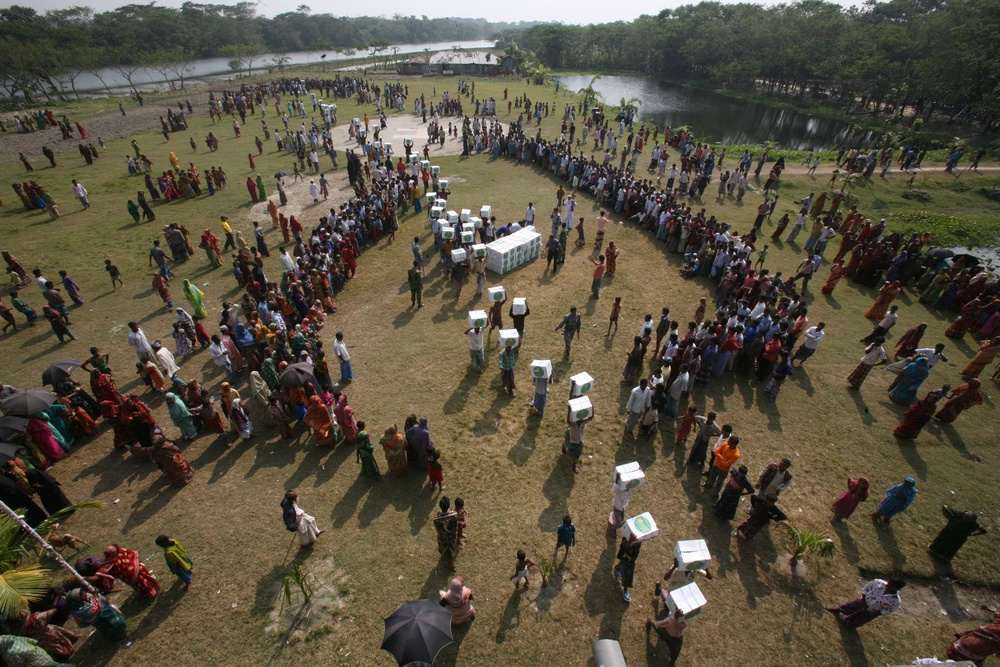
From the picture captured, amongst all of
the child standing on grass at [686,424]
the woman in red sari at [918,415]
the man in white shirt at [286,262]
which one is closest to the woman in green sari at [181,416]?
the man in white shirt at [286,262]

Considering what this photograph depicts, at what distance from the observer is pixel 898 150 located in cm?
2944

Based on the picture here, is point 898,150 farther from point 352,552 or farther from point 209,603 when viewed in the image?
point 209,603

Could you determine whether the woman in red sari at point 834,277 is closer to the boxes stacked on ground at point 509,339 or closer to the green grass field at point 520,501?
the green grass field at point 520,501

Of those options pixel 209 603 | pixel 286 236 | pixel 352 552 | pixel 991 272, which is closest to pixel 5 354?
pixel 286 236

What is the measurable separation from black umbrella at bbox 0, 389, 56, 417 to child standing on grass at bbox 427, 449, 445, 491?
7.73m

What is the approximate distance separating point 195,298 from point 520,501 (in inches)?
457

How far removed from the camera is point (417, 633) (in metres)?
5.20

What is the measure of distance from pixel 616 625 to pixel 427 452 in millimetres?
4240

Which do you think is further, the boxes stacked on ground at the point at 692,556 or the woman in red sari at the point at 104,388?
the woman in red sari at the point at 104,388

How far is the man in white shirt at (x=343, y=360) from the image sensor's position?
35.4ft

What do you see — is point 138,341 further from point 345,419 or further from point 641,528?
point 641,528

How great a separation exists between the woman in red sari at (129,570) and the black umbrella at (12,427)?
375cm

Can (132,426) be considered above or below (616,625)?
above

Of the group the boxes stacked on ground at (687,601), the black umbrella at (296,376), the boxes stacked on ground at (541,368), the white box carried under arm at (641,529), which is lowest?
the boxes stacked on ground at (687,601)
